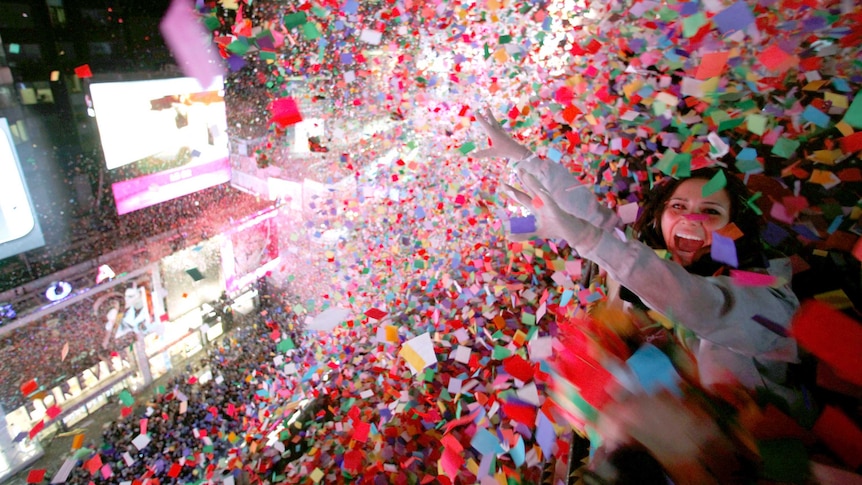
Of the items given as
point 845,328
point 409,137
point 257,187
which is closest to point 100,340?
point 257,187

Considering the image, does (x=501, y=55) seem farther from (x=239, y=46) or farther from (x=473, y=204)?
(x=239, y=46)

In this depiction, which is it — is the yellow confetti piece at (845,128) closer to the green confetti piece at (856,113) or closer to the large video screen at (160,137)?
the green confetti piece at (856,113)

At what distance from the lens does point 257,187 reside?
406cm

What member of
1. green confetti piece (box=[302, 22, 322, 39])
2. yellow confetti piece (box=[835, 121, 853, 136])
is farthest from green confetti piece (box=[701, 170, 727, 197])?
green confetti piece (box=[302, 22, 322, 39])

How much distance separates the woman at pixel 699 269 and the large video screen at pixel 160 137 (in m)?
3.00

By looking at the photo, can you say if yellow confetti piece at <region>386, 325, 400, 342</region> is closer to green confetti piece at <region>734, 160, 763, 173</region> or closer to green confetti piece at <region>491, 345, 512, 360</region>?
green confetti piece at <region>491, 345, 512, 360</region>

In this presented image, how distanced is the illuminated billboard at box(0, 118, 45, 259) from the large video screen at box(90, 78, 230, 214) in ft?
1.75

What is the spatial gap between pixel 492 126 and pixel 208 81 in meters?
2.80

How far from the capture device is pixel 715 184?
118 cm

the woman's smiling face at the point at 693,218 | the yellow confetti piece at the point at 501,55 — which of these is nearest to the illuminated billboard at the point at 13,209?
the yellow confetti piece at the point at 501,55

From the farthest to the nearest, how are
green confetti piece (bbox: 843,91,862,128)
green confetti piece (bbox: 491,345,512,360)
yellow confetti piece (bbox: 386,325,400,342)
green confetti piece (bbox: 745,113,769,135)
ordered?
yellow confetti piece (bbox: 386,325,400,342) → green confetti piece (bbox: 491,345,512,360) → green confetti piece (bbox: 745,113,769,135) → green confetti piece (bbox: 843,91,862,128)

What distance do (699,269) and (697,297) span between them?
444 millimetres

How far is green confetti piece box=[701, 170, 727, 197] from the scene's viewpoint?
118cm

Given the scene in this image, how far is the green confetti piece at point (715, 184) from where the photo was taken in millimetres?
1177
